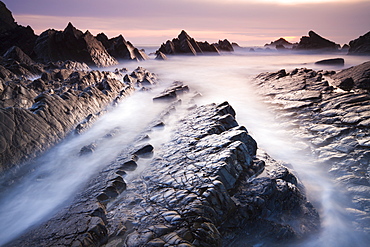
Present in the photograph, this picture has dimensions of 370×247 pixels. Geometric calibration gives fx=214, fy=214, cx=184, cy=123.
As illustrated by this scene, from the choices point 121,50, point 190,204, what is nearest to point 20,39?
point 121,50

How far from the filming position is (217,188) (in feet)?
13.7

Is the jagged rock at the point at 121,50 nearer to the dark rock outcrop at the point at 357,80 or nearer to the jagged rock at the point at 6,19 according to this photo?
the jagged rock at the point at 6,19

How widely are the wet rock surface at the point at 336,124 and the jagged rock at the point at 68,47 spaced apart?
23.2 m

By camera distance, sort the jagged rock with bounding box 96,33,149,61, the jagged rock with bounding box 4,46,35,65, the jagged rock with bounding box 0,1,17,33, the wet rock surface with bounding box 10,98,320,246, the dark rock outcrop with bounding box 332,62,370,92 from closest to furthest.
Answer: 1. the wet rock surface with bounding box 10,98,320,246
2. the dark rock outcrop with bounding box 332,62,370,92
3. the jagged rock with bounding box 4,46,35,65
4. the jagged rock with bounding box 96,33,149,61
5. the jagged rock with bounding box 0,1,17,33

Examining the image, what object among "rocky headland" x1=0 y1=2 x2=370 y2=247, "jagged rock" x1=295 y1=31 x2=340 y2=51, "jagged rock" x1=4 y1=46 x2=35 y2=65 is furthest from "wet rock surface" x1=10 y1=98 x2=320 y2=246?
"jagged rock" x1=295 y1=31 x2=340 y2=51

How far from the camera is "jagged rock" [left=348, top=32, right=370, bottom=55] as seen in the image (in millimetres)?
41312

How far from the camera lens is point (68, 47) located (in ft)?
90.0

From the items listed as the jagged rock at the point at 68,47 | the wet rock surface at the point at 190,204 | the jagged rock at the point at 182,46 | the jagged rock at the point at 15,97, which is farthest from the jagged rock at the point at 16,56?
the jagged rock at the point at 182,46

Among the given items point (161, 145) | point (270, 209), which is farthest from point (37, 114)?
point (270, 209)

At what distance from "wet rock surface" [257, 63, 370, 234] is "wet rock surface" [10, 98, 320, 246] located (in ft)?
4.75

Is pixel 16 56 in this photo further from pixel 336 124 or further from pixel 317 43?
pixel 317 43

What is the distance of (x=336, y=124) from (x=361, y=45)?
158 ft

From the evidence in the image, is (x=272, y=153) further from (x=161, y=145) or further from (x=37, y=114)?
(x=37, y=114)

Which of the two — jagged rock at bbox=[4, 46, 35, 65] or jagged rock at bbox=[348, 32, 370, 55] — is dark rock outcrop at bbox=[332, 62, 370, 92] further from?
jagged rock at bbox=[348, 32, 370, 55]
